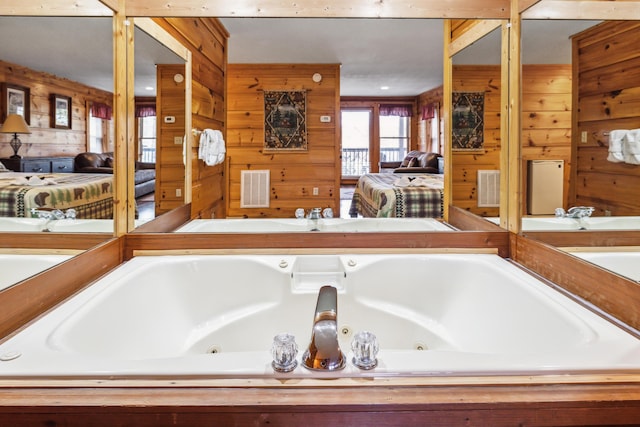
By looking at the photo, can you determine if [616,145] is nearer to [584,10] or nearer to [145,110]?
[584,10]

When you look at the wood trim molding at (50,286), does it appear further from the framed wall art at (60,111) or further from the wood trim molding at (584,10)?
the wood trim molding at (584,10)

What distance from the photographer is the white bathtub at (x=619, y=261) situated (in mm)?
1204

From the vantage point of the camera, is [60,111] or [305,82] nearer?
[60,111]

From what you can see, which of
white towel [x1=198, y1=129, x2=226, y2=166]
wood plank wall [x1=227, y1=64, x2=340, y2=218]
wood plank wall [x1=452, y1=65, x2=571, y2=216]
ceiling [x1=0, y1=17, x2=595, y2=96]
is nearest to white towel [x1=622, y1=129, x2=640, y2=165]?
wood plank wall [x1=452, y1=65, x2=571, y2=216]

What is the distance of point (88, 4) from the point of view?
1.57 m

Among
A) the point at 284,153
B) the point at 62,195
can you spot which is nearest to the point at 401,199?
the point at 284,153

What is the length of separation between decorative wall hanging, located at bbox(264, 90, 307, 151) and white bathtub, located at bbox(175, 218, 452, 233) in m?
0.56

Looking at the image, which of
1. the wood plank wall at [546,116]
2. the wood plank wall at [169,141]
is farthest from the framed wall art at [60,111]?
the wood plank wall at [546,116]

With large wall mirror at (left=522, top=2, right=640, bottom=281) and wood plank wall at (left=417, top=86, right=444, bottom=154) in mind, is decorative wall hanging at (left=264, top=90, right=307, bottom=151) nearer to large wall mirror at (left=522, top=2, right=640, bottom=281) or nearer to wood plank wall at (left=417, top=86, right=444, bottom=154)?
wood plank wall at (left=417, top=86, right=444, bottom=154)

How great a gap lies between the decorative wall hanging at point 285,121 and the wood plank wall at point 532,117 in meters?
0.93

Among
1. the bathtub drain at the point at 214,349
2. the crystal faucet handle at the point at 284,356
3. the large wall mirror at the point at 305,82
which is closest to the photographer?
the crystal faucet handle at the point at 284,356

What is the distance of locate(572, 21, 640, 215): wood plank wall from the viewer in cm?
131

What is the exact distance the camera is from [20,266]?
1242mm

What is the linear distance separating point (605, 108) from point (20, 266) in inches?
71.5
